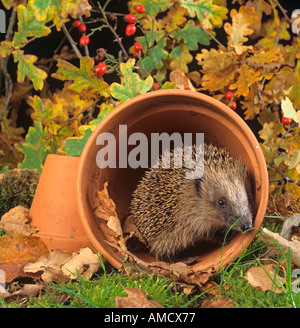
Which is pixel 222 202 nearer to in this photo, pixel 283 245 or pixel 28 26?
pixel 283 245

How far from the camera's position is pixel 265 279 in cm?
233

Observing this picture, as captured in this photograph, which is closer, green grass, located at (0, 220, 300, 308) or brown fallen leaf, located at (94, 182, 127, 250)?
green grass, located at (0, 220, 300, 308)

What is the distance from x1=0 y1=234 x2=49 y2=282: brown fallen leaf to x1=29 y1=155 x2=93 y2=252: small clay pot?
0.71 feet

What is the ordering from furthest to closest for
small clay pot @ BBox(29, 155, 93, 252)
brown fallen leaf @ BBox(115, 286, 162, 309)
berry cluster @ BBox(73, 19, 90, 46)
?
berry cluster @ BBox(73, 19, 90, 46) < small clay pot @ BBox(29, 155, 93, 252) < brown fallen leaf @ BBox(115, 286, 162, 309)

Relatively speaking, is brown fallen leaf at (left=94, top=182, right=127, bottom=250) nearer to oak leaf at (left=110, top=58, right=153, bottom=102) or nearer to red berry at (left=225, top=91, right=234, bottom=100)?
oak leaf at (left=110, top=58, right=153, bottom=102)

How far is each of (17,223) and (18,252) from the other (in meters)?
0.44

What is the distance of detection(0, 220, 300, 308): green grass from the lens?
214cm

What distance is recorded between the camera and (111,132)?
9.81ft

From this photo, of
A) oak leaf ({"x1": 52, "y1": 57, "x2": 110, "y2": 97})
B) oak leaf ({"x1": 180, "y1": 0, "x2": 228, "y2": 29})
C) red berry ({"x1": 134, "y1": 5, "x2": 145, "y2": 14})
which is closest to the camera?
oak leaf ({"x1": 52, "y1": 57, "x2": 110, "y2": 97})

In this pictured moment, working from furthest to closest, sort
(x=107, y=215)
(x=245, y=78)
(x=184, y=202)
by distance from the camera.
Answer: (x=245, y=78) < (x=184, y=202) < (x=107, y=215)

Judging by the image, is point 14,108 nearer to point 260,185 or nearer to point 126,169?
point 126,169

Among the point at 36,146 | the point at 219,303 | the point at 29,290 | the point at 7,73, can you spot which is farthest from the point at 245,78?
the point at 7,73

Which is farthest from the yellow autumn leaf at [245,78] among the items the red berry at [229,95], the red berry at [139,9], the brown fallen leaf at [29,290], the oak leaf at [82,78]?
the brown fallen leaf at [29,290]

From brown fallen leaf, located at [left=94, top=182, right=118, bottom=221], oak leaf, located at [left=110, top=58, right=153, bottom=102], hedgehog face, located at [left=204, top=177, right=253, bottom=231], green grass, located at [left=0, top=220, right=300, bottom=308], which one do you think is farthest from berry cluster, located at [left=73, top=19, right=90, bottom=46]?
green grass, located at [left=0, top=220, right=300, bottom=308]
